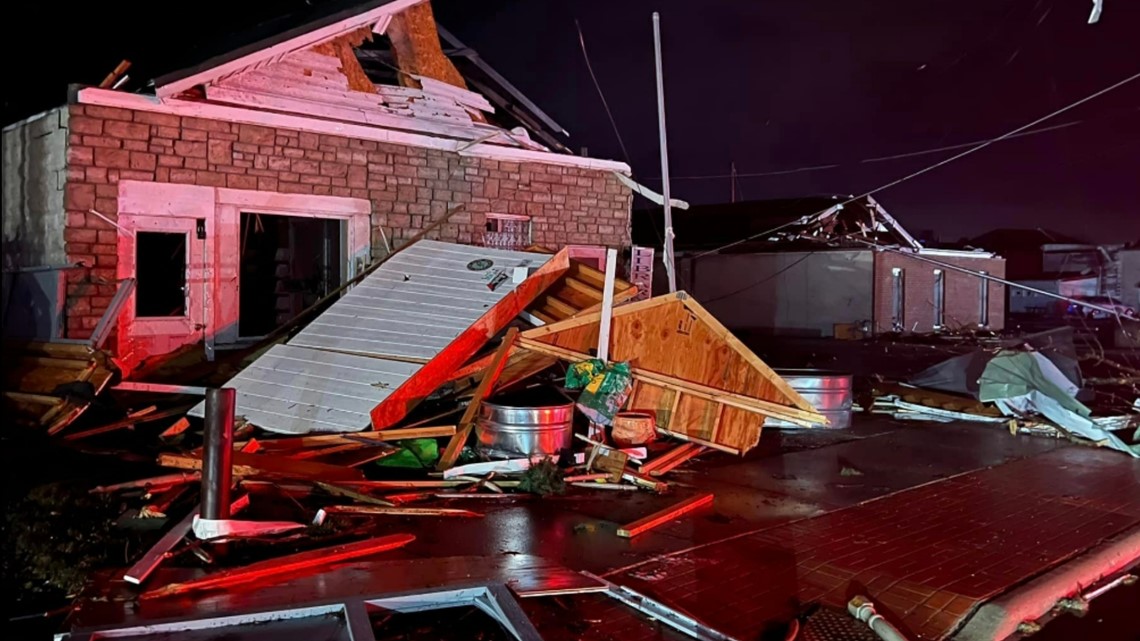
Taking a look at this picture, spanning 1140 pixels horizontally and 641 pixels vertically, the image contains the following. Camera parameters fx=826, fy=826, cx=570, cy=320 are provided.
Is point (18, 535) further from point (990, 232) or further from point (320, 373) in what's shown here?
point (990, 232)

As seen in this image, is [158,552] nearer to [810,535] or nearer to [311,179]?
[810,535]

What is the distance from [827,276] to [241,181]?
22.2 meters

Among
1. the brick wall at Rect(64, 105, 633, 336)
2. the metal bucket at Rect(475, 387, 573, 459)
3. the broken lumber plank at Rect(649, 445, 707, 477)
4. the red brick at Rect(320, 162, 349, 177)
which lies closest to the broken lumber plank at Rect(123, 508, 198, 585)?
the metal bucket at Rect(475, 387, 573, 459)

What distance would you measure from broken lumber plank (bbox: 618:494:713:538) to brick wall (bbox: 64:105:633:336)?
20.5ft

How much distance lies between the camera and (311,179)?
10898mm

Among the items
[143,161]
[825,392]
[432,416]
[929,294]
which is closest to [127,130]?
[143,161]

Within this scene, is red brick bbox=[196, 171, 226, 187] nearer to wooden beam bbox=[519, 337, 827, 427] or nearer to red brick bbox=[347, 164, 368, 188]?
red brick bbox=[347, 164, 368, 188]

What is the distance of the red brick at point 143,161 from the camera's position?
31.1 feet


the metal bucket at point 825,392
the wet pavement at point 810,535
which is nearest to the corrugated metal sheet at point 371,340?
the wet pavement at point 810,535

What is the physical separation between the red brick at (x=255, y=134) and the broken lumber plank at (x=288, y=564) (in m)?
6.44

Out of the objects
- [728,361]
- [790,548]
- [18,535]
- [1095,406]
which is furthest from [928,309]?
[18,535]

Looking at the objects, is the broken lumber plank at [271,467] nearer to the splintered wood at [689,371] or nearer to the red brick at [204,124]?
the splintered wood at [689,371]

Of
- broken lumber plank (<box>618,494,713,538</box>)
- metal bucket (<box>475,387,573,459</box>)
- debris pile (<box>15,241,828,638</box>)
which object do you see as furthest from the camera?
metal bucket (<box>475,387,573,459</box>)

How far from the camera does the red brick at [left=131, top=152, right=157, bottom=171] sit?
373 inches
